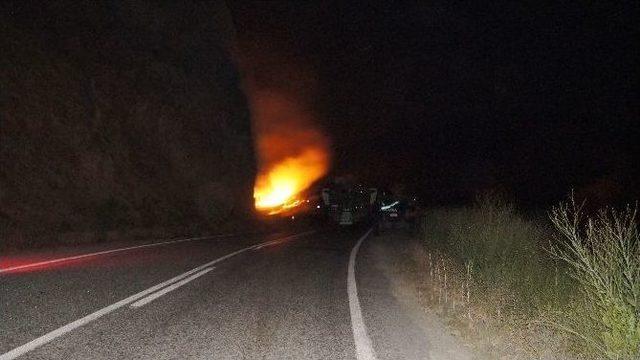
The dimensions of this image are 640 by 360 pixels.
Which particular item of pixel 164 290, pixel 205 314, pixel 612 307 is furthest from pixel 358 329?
pixel 164 290

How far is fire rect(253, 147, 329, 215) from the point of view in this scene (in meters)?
53.7

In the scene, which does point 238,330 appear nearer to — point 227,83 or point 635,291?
point 635,291

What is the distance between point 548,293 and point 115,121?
89.0 feet

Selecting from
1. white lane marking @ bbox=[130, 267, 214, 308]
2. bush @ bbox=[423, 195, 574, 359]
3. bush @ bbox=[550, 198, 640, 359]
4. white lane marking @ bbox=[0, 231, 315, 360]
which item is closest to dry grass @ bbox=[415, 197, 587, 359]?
bush @ bbox=[423, 195, 574, 359]

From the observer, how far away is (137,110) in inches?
1280

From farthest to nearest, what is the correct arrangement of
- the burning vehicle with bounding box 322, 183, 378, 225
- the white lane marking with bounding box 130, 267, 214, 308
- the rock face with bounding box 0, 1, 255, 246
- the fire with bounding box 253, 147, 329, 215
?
the fire with bounding box 253, 147, 329, 215
the burning vehicle with bounding box 322, 183, 378, 225
the rock face with bounding box 0, 1, 255, 246
the white lane marking with bounding box 130, 267, 214, 308

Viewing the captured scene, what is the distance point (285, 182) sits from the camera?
198ft

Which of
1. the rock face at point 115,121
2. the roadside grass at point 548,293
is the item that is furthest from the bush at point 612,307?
the rock face at point 115,121

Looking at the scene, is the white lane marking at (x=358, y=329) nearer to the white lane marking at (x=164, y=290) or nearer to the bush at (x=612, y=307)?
the bush at (x=612, y=307)

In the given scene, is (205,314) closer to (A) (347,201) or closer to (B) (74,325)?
(B) (74,325)

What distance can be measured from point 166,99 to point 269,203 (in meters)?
22.6

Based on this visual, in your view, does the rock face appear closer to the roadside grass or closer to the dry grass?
the dry grass

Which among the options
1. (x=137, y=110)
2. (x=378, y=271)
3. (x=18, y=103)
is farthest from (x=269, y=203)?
(x=378, y=271)

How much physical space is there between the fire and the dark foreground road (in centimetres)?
4007
